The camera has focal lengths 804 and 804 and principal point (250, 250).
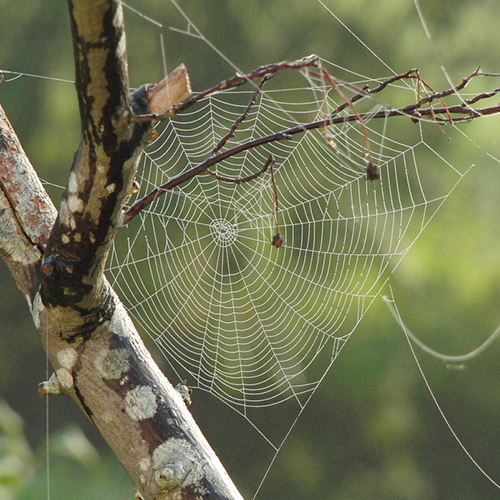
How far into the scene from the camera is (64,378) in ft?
2.74

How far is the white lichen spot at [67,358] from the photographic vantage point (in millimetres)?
820

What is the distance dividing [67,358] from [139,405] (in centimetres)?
9

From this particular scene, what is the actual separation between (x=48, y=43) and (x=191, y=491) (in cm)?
282

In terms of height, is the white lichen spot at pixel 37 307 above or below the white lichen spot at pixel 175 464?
above

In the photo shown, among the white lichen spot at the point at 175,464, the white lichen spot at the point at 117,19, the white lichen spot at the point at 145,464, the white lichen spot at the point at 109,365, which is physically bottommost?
the white lichen spot at the point at 145,464

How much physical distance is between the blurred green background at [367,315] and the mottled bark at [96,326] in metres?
1.64

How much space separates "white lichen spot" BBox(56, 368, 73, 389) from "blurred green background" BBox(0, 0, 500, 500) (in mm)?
1622

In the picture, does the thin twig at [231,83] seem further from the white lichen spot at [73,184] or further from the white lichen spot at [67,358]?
the white lichen spot at [67,358]

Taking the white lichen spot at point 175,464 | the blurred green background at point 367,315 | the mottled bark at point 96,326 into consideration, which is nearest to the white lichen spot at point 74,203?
the mottled bark at point 96,326

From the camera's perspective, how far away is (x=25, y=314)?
3564 mm

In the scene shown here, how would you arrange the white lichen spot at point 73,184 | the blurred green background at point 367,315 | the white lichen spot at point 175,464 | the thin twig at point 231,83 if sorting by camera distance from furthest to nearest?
the blurred green background at point 367,315, the white lichen spot at point 175,464, the white lichen spot at point 73,184, the thin twig at point 231,83

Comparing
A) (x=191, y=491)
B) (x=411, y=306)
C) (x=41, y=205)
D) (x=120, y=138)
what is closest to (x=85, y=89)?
(x=120, y=138)

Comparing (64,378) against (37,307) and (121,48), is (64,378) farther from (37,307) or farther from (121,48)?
(121,48)

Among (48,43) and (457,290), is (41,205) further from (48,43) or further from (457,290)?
(48,43)
